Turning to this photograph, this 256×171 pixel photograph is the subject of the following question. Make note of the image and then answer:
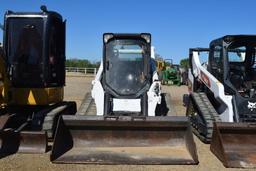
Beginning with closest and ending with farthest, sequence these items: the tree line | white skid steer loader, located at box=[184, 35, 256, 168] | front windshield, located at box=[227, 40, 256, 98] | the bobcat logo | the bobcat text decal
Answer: white skid steer loader, located at box=[184, 35, 256, 168], the bobcat logo, front windshield, located at box=[227, 40, 256, 98], the bobcat text decal, the tree line

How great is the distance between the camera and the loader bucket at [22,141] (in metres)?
8.55

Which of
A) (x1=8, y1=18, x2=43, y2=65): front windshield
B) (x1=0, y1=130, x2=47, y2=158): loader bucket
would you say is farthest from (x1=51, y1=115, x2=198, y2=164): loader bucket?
(x1=8, y1=18, x2=43, y2=65): front windshield

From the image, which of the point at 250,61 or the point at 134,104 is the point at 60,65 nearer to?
the point at 134,104

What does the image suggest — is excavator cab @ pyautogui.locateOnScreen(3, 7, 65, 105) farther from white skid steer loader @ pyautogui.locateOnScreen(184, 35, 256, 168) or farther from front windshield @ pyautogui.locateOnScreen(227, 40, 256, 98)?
front windshield @ pyautogui.locateOnScreen(227, 40, 256, 98)

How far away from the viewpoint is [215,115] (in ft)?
33.2

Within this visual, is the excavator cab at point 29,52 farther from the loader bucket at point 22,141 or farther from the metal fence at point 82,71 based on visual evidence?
the metal fence at point 82,71

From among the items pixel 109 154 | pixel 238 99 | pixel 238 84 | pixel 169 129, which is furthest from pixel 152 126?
pixel 238 84

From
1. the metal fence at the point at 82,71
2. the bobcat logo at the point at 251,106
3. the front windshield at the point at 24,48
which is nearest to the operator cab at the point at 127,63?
the front windshield at the point at 24,48

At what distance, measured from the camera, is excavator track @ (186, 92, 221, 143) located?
9.84 metres

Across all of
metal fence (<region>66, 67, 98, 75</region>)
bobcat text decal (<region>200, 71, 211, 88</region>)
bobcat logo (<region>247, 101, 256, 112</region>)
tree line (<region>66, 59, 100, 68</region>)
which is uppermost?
tree line (<region>66, 59, 100, 68</region>)

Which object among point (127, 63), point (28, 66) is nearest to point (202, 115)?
point (127, 63)

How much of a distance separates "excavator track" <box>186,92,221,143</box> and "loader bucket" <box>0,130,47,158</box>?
325 cm

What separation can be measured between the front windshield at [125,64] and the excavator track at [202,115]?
4.99 feet

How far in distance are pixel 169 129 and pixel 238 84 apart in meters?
2.99
